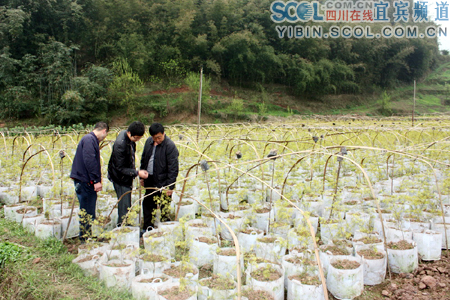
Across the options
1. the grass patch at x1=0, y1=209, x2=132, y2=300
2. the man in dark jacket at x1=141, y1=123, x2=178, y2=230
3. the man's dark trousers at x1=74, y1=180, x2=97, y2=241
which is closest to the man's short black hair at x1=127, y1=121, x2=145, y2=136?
the man in dark jacket at x1=141, y1=123, x2=178, y2=230

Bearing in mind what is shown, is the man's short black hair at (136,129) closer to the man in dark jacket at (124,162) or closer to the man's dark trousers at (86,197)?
the man in dark jacket at (124,162)

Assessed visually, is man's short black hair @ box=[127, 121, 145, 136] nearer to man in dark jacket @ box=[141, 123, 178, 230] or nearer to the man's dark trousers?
man in dark jacket @ box=[141, 123, 178, 230]

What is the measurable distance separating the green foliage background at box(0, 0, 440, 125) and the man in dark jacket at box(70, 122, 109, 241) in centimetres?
2022

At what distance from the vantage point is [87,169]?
128 inches

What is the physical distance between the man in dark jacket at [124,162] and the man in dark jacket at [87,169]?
0.20 m

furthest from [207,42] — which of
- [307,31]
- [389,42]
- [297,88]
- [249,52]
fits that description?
[389,42]

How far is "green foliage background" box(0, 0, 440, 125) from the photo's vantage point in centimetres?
2341

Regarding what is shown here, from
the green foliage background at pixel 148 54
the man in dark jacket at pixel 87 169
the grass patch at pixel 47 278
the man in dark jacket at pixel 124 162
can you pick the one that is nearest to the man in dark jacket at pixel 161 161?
the man in dark jacket at pixel 124 162

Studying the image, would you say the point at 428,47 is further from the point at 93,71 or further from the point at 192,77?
the point at 93,71

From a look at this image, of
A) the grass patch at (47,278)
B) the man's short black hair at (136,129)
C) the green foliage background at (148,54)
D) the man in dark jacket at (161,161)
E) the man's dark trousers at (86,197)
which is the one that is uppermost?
the green foliage background at (148,54)

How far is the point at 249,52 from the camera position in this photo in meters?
31.9

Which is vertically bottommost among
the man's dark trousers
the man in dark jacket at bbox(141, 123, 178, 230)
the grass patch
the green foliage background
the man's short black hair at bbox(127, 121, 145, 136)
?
the grass patch

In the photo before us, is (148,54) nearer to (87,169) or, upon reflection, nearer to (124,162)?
(124,162)

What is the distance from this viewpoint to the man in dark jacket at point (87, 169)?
3.25 m
